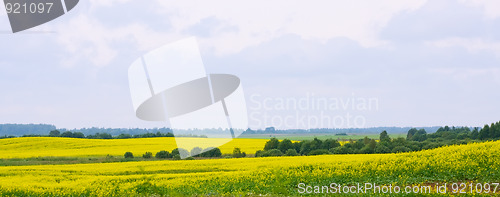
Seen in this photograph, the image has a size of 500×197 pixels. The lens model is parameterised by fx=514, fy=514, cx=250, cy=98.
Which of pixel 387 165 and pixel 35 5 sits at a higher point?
pixel 35 5

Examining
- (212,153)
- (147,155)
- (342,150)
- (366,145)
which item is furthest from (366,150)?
(147,155)

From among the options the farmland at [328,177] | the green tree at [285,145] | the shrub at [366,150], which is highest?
the green tree at [285,145]

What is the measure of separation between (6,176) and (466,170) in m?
25.6

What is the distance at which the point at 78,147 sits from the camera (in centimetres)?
6022

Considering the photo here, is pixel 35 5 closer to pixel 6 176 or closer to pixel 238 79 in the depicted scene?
pixel 238 79

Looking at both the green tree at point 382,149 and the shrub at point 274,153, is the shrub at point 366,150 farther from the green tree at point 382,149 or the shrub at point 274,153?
the shrub at point 274,153

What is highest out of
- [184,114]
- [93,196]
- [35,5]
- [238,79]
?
[35,5]

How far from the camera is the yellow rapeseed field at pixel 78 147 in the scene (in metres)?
51.3

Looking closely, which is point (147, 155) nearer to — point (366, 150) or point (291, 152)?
point (291, 152)

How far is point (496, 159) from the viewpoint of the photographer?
19.9 m

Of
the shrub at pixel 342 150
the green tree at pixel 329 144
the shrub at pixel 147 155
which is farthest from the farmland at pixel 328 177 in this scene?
the shrub at pixel 147 155

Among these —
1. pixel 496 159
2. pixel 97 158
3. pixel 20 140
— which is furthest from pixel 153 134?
pixel 496 159

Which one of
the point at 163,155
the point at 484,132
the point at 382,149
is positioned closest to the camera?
the point at 382,149

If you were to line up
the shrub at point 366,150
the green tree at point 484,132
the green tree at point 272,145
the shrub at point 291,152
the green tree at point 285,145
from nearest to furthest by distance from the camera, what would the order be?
1. the shrub at point 366,150
2. the shrub at point 291,152
3. the green tree at point 285,145
4. the green tree at point 272,145
5. the green tree at point 484,132
